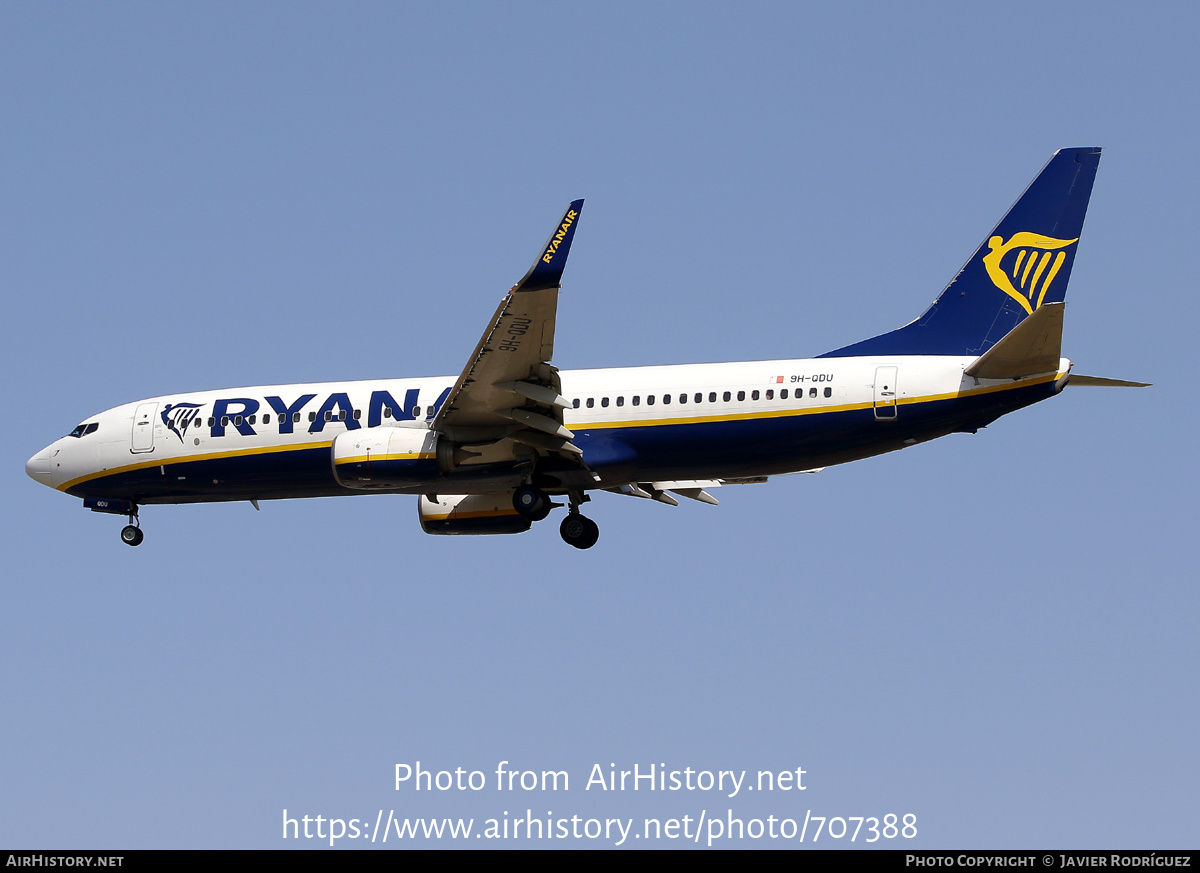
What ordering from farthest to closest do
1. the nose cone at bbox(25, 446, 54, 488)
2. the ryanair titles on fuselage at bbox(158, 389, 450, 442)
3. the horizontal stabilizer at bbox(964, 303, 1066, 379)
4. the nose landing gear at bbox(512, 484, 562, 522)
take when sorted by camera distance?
the nose cone at bbox(25, 446, 54, 488), the ryanair titles on fuselage at bbox(158, 389, 450, 442), the nose landing gear at bbox(512, 484, 562, 522), the horizontal stabilizer at bbox(964, 303, 1066, 379)

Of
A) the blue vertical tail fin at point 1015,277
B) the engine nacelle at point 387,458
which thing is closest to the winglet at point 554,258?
the engine nacelle at point 387,458

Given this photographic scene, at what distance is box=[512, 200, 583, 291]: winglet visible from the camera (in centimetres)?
2777

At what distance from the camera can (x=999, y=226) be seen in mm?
33812

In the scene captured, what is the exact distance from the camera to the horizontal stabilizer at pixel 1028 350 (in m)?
29.0

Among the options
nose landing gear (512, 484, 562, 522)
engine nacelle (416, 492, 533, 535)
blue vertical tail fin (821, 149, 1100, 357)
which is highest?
blue vertical tail fin (821, 149, 1100, 357)

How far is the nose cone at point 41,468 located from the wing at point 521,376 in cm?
1127

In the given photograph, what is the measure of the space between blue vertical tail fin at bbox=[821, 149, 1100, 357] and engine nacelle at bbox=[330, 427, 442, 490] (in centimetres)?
928

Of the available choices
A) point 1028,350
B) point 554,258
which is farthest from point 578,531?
point 1028,350

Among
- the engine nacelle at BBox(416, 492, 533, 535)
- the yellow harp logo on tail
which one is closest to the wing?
the engine nacelle at BBox(416, 492, 533, 535)

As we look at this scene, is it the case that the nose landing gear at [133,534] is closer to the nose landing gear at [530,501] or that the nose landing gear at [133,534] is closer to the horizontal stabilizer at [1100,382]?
the nose landing gear at [530,501]

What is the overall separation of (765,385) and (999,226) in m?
6.70

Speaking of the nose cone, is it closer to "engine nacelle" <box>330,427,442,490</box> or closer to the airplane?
the airplane
